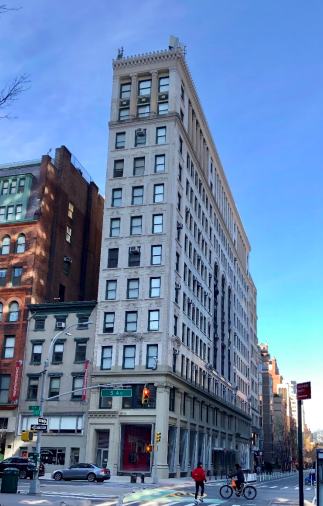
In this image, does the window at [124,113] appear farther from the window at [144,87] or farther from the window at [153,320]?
the window at [153,320]

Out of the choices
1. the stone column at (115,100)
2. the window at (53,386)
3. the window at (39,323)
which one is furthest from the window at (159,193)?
A: the window at (53,386)

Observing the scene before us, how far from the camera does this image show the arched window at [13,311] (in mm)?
63688

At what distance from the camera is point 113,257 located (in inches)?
2442

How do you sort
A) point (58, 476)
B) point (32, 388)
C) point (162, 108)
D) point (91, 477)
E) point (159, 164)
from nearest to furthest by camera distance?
1. point (91, 477)
2. point (58, 476)
3. point (32, 388)
4. point (159, 164)
5. point (162, 108)

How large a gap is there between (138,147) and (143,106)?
6060 millimetres

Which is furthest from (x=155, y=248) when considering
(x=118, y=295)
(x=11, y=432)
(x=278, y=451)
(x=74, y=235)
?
(x=278, y=451)

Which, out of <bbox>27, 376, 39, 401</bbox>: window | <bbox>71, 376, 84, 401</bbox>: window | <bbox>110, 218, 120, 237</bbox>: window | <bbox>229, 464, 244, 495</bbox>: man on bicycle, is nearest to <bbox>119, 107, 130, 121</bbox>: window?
<bbox>110, 218, 120, 237</bbox>: window

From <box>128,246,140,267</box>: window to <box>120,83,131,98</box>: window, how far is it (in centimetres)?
2094

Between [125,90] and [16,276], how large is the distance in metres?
26.6

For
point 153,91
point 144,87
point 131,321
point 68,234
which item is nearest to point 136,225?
point 131,321

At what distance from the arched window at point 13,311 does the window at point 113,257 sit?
39.6 ft

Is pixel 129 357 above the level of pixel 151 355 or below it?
below

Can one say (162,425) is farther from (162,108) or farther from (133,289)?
(162,108)

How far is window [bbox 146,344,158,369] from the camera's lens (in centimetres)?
5644
